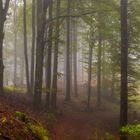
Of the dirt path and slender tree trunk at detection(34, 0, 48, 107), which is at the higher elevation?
slender tree trunk at detection(34, 0, 48, 107)

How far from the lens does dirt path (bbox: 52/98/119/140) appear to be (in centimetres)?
1623

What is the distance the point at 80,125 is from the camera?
1978 cm

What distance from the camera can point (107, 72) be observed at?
33.2 metres

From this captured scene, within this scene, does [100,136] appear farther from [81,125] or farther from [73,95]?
[73,95]

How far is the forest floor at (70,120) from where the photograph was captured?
15705 mm

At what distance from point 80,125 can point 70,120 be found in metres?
1.22

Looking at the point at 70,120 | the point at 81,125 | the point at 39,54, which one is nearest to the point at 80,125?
the point at 81,125

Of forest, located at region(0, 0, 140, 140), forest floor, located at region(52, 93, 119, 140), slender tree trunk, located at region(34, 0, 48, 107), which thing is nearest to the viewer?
forest, located at region(0, 0, 140, 140)

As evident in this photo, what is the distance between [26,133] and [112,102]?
26.8m

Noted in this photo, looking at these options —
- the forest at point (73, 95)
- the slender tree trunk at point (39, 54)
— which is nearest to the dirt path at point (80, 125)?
the forest at point (73, 95)

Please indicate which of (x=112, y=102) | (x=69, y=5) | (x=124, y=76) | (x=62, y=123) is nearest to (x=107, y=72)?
(x=112, y=102)

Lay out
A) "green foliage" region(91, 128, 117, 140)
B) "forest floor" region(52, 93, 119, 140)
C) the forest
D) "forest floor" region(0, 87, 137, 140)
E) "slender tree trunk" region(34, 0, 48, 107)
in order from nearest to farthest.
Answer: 1. the forest
2. "forest floor" region(0, 87, 137, 140)
3. "green foliage" region(91, 128, 117, 140)
4. "forest floor" region(52, 93, 119, 140)
5. "slender tree trunk" region(34, 0, 48, 107)

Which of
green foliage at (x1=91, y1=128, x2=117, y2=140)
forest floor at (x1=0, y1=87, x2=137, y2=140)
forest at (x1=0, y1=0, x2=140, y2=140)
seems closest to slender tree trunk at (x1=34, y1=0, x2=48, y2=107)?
forest at (x1=0, y1=0, x2=140, y2=140)

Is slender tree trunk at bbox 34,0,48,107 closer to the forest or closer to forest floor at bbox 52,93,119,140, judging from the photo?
the forest
